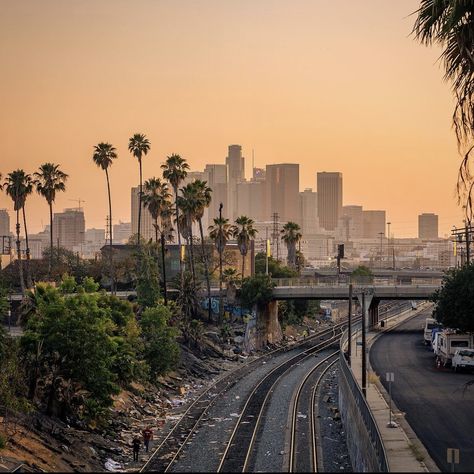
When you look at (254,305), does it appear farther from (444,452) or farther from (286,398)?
(444,452)

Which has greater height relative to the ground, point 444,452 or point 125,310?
point 125,310

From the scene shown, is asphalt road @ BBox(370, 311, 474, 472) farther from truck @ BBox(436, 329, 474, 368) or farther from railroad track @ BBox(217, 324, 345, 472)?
railroad track @ BBox(217, 324, 345, 472)

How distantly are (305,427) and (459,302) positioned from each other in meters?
21.8

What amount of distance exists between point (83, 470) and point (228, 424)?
12.7m

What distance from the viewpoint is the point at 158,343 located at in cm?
6050

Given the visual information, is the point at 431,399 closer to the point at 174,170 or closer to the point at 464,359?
the point at 464,359

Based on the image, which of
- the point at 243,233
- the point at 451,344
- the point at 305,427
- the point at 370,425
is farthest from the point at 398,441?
the point at 243,233

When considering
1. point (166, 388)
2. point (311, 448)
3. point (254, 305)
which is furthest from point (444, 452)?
point (254, 305)

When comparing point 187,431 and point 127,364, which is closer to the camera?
point 187,431

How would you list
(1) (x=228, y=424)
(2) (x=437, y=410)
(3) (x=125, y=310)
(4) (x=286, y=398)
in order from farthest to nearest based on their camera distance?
1. (3) (x=125, y=310)
2. (4) (x=286, y=398)
3. (1) (x=228, y=424)
4. (2) (x=437, y=410)

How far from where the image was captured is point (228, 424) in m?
46.2

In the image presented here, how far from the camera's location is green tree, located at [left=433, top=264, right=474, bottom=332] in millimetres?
59938

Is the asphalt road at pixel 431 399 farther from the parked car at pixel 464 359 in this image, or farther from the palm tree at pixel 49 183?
the palm tree at pixel 49 183

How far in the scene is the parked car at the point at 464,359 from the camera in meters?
58.3
